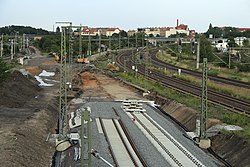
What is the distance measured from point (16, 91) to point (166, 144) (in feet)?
75.9

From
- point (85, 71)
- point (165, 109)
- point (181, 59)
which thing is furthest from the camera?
point (181, 59)

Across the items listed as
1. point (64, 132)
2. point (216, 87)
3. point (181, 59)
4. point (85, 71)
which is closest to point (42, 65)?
point (85, 71)

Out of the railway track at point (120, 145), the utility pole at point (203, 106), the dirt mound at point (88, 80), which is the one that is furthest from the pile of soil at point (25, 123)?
the dirt mound at point (88, 80)

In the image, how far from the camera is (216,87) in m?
45.9

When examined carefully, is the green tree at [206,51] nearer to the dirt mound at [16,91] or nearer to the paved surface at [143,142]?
the dirt mound at [16,91]

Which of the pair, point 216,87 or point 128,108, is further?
point 216,87

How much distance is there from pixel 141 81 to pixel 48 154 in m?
38.8

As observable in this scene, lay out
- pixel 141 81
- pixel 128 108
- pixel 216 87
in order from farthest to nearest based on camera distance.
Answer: pixel 141 81, pixel 216 87, pixel 128 108

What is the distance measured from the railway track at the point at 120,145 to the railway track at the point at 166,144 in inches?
56.0

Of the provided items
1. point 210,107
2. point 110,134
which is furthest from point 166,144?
point 210,107

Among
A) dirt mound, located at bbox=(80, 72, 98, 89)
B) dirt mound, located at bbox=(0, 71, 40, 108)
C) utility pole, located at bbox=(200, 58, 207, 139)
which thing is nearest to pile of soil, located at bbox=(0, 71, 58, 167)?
dirt mound, located at bbox=(0, 71, 40, 108)

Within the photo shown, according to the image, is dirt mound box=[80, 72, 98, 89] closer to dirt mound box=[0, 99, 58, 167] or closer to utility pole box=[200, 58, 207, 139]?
dirt mound box=[0, 99, 58, 167]

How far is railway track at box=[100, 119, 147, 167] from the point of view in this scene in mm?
19312

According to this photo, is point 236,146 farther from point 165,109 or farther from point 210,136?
point 165,109
